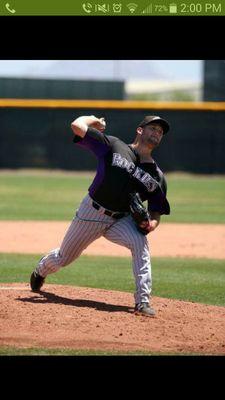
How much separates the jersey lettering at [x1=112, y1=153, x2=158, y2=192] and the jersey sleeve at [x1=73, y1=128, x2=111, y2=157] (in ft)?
0.30

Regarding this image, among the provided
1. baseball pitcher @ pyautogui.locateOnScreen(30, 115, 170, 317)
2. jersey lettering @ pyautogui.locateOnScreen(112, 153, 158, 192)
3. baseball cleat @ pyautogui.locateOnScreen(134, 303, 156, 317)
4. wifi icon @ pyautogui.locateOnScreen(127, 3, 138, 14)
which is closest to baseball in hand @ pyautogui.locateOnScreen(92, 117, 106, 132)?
baseball pitcher @ pyautogui.locateOnScreen(30, 115, 170, 317)

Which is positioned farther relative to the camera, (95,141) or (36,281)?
(36,281)

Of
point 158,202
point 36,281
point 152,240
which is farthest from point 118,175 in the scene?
point 152,240

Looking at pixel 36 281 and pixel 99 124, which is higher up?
pixel 99 124

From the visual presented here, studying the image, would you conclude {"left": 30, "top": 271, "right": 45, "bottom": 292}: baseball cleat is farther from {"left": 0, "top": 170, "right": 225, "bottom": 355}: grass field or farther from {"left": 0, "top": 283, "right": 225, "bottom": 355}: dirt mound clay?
{"left": 0, "top": 170, "right": 225, "bottom": 355}: grass field

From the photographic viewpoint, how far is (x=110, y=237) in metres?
5.54

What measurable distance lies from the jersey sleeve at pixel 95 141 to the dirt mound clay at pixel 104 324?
3.43 feet

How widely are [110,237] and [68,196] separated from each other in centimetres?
1081

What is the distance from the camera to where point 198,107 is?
20438 mm

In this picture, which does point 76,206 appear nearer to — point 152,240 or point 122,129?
point 152,240

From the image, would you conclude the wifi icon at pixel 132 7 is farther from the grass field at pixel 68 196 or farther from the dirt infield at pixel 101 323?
the grass field at pixel 68 196

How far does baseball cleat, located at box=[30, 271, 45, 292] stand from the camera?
5965 mm

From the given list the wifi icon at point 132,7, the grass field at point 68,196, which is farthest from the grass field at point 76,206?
the wifi icon at point 132,7
